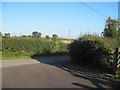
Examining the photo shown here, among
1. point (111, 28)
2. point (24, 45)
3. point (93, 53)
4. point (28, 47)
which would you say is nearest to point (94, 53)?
point (93, 53)

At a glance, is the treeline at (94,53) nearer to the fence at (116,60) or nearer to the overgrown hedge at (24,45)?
the fence at (116,60)

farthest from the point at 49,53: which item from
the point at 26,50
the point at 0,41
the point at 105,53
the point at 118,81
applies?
the point at 118,81

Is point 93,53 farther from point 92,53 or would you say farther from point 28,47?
point 28,47

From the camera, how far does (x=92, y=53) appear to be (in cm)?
859

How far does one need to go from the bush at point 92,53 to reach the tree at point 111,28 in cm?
1004

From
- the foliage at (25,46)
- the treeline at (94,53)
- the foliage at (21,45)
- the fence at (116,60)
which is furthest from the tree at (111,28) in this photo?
the fence at (116,60)

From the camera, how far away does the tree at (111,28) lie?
1821 cm

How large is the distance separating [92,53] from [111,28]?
1260 cm

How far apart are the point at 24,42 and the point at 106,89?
1430 cm

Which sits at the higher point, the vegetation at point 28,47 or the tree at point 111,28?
the tree at point 111,28

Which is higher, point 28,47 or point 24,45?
point 24,45

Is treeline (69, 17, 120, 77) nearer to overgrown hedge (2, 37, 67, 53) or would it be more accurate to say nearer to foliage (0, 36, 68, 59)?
foliage (0, 36, 68, 59)

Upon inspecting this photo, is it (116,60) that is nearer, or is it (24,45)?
(116,60)

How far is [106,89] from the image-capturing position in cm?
482
